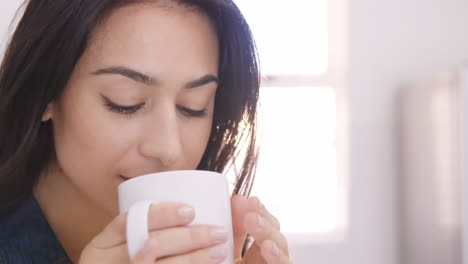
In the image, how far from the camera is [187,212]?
0.55 metres

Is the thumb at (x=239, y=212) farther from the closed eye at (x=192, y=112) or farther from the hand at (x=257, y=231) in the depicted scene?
the closed eye at (x=192, y=112)

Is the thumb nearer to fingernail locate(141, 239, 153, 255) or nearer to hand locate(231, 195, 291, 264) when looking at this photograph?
hand locate(231, 195, 291, 264)

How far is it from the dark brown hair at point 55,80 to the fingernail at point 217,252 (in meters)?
0.40

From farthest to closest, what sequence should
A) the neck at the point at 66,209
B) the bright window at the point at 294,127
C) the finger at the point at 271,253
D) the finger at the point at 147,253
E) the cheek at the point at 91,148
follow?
the bright window at the point at 294,127 < the neck at the point at 66,209 < the cheek at the point at 91,148 < the finger at the point at 271,253 < the finger at the point at 147,253

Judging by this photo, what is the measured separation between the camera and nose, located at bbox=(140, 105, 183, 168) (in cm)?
73

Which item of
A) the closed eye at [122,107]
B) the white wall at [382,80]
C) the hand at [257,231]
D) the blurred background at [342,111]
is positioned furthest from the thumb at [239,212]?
the white wall at [382,80]

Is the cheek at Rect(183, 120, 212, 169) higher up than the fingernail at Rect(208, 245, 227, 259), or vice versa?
the cheek at Rect(183, 120, 212, 169)

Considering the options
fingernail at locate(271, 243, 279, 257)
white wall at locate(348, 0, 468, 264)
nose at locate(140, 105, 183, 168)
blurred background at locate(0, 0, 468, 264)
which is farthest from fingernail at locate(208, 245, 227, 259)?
white wall at locate(348, 0, 468, 264)

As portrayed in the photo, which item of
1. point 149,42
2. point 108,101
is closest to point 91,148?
point 108,101

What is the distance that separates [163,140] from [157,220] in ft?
0.71

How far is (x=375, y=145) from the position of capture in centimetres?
216

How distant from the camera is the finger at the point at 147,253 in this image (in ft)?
1.69

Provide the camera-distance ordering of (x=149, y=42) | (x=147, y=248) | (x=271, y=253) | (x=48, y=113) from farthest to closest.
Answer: (x=48, y=113) → (x=149, y=42) → (x=271, y=253) → (x=147, y=248)

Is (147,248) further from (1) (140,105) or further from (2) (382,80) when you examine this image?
(2) (382,80)
